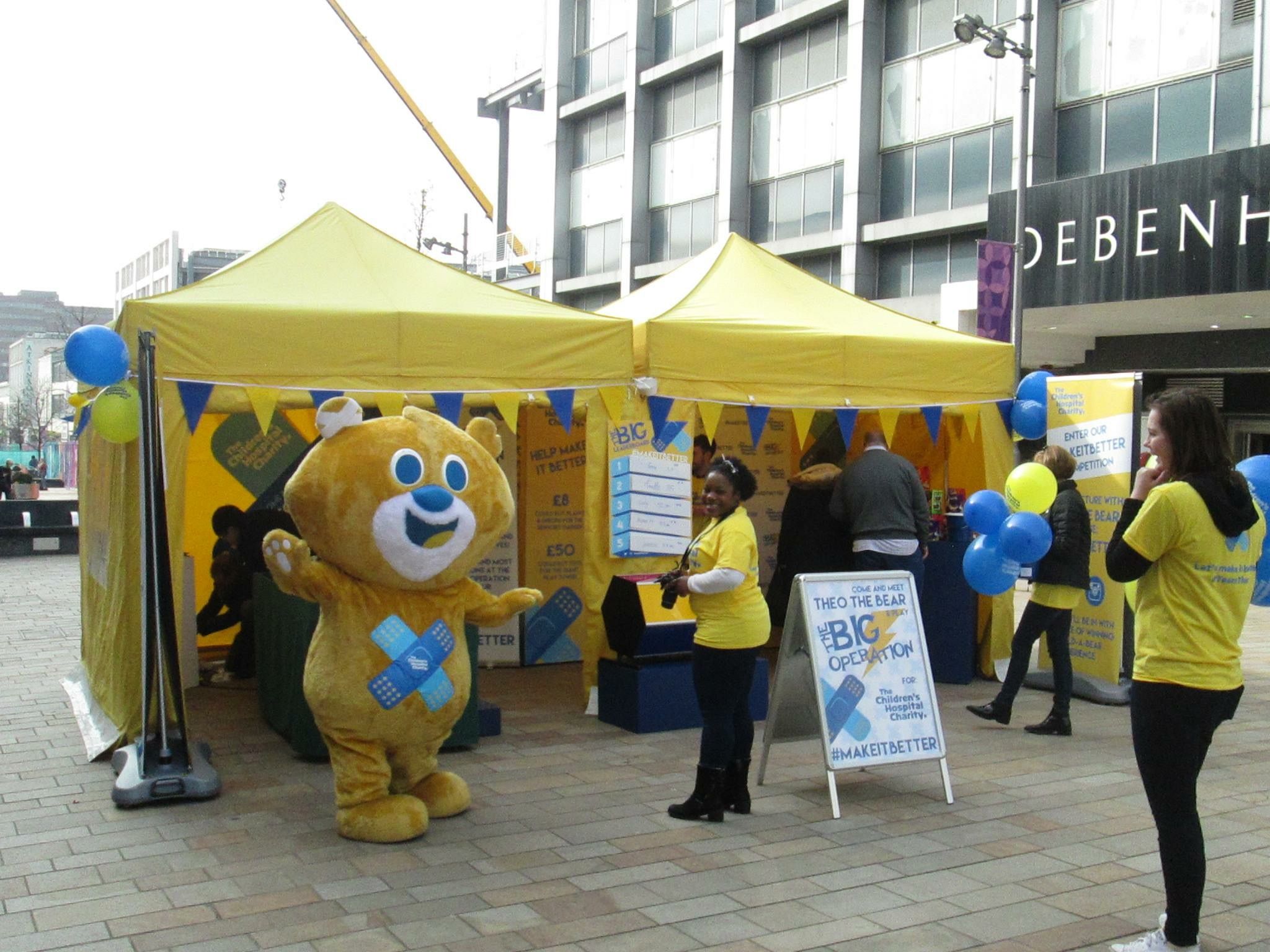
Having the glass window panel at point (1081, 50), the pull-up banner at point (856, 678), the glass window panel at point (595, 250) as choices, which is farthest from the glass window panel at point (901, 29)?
the pull-up banner at point (856, 678)

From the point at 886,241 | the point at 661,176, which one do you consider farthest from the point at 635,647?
the point at 661,176

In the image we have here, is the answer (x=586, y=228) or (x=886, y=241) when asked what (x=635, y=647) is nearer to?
(x=886, y=241)

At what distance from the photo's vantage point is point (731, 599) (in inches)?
209

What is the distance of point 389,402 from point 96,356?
1597 mm

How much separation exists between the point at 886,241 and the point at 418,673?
1855 centimetres

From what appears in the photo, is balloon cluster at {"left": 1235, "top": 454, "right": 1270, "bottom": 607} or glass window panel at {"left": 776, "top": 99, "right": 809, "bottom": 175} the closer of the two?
balloon cluster at {"left": 1235, "top": 454, "right": 1270, "bottom": 607}

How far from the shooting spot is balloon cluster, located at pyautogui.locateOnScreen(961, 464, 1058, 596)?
6.86 metres

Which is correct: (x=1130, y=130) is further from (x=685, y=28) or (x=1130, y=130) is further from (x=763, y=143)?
(x=685, y=28)

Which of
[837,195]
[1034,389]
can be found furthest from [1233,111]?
[1034,389]

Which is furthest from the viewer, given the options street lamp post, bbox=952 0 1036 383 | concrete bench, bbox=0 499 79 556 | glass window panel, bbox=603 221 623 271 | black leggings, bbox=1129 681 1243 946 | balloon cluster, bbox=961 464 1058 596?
glass window panel, bbox=603 221 623 271

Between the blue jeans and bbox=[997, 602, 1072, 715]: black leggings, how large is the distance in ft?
2.71

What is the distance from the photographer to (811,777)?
6348 mm

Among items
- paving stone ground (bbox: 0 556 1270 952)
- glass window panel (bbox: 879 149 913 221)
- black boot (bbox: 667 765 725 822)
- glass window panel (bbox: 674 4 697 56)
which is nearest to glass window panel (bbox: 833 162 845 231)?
glass window panel (bbox: 879 149 913 221)

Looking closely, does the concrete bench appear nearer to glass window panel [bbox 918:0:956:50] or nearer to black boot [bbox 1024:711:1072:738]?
glass window panel [bbox 918:0:956:50]
